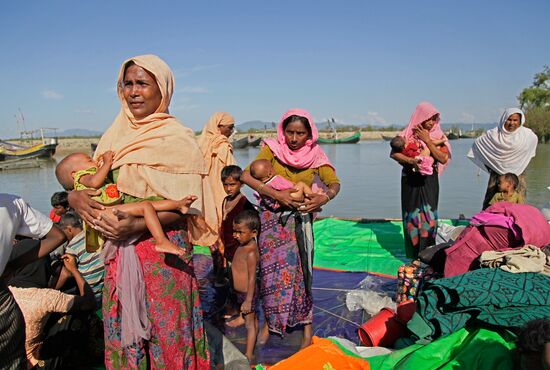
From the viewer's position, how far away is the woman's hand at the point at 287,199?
8.64ft

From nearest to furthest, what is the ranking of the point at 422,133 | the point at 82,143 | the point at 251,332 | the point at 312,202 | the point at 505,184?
the point at 312,202
the point at 251,332
the point at 422,133
the point at 505,184
the point at 82,143

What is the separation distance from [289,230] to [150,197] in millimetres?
1233

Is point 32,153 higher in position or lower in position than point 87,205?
lower

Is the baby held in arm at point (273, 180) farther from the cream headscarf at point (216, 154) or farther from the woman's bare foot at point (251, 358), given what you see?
the cream headscarf at point (216, 154)

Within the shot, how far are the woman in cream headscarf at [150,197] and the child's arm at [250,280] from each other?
0.89 meters

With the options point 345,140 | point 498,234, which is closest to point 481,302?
point 498,234

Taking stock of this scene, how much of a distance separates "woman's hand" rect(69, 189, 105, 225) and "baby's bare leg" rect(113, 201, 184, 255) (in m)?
0.09

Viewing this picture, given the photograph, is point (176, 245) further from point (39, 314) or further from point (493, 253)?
point (493, 253)

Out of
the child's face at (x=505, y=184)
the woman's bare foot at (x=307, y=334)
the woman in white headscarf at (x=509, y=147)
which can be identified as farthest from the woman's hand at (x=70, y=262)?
the woman in white headscarf at (x=509, y=147)

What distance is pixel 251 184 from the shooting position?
107 inches

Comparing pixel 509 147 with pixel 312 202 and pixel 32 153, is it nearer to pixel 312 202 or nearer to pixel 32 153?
pixel 312 202

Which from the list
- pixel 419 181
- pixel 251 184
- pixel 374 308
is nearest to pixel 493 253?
pixel 374 308

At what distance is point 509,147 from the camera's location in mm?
5000

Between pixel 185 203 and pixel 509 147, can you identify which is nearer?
pixel 185 203
